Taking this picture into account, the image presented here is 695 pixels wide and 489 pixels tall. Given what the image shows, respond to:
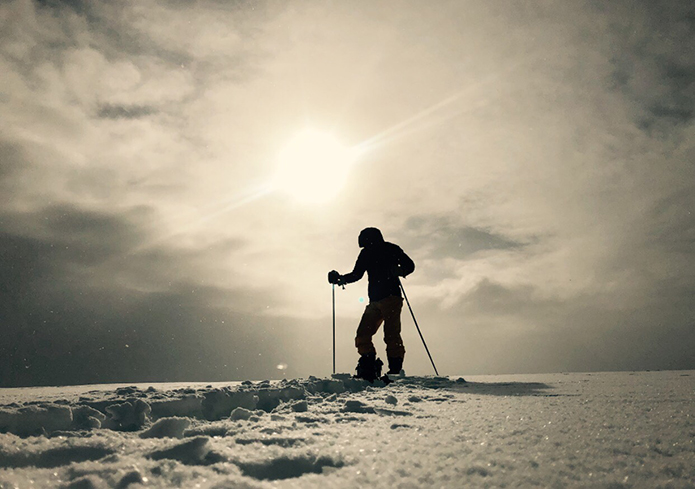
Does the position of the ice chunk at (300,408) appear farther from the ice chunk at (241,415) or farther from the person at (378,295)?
the person at (378,295)

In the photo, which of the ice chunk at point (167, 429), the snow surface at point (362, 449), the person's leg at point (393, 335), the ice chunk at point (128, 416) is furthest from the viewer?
the person's leg at point (393, 335)

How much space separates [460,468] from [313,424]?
0.94 meters

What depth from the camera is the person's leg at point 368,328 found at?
627 centimetres

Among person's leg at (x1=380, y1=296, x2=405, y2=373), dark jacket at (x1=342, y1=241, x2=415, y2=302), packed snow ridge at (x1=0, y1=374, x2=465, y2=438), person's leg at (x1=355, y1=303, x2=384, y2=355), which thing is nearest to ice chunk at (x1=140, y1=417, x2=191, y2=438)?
packed snow ridge at (x1=0, y1=374, x2=465, y2=438)

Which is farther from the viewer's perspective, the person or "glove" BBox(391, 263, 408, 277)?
"glove" BBox(391, 263, 408, 277)

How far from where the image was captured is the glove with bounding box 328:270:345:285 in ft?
24.1

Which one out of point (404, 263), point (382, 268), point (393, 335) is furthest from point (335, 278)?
point (393, 335)

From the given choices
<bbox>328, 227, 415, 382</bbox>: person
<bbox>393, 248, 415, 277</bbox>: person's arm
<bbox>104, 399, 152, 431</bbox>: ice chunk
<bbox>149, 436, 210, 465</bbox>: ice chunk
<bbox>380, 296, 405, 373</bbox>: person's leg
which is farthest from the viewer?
<bbox>393, 248, 415, 277</bbox>: person's arm

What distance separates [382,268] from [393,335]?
3.86 ft

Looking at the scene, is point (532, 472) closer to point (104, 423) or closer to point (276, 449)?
point (276, 449)

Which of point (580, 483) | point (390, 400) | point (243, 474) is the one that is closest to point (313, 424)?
point (243, 474)

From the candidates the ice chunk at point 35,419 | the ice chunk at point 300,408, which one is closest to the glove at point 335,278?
the ice chunk at point 300,408

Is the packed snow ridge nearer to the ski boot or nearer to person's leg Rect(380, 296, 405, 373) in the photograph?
the ski boot

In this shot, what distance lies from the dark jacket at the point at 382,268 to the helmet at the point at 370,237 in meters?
0.05
